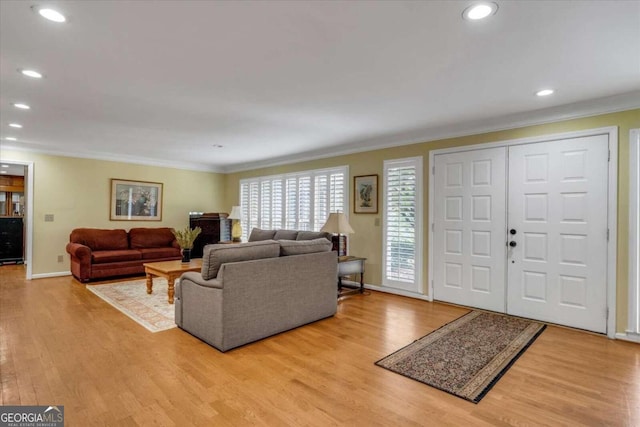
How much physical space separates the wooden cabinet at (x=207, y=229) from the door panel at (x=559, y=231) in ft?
19.9

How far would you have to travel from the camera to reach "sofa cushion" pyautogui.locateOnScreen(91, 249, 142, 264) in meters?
5.68

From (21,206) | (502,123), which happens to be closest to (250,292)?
(502,123)

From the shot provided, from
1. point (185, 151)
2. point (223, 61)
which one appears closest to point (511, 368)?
point (223, 61)

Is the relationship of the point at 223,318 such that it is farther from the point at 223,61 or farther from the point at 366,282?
the point at 366,282

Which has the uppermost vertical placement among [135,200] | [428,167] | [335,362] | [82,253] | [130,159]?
[130,159]

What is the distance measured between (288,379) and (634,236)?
144 inches

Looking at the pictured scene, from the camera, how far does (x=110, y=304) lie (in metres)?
4.34

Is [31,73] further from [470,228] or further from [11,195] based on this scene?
[11,195]

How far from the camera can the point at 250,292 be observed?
304 centimetres

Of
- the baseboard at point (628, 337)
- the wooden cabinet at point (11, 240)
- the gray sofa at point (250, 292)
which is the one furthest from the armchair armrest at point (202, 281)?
the wooden cabinet at point (11, 240)

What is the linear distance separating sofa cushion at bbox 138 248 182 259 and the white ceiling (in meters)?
2.56

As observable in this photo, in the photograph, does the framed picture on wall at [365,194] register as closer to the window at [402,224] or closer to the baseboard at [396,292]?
the window at [402,224]

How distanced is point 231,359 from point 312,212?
3774 mm

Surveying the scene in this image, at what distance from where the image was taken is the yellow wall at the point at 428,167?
10.8ft
